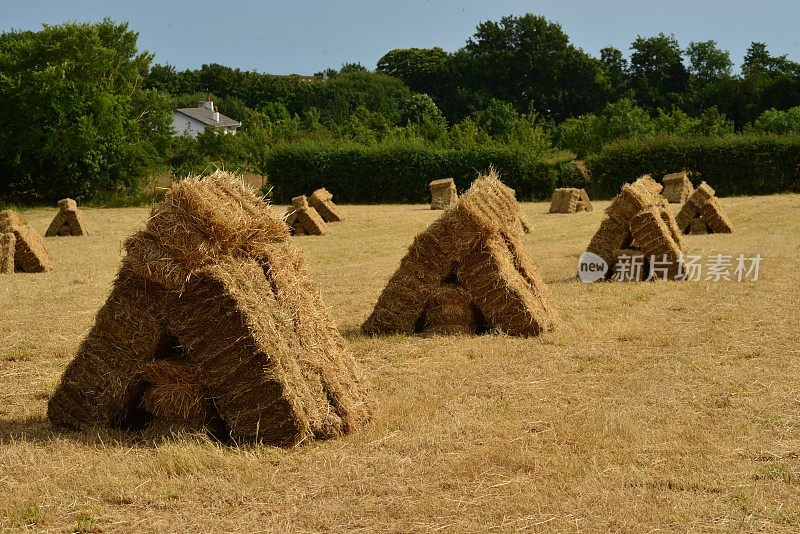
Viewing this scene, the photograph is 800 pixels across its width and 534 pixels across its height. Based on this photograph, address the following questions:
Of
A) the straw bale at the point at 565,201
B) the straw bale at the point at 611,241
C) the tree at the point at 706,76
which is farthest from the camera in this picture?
the tree at the point at 706,76

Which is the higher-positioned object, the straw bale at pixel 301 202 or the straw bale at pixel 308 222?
the straw bale at pixel 301 202

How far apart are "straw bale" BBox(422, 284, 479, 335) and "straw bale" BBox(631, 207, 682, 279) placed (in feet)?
18.7

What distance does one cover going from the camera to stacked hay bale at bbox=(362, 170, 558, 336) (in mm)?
11508

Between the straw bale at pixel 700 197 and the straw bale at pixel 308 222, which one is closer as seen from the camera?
the straw bale at pixel 700 197

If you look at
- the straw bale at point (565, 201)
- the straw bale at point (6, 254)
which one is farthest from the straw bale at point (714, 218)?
the straw bale at point (6, 254)

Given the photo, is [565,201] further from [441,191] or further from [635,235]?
[635,235]

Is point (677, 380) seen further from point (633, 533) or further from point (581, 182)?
point (581, 182)

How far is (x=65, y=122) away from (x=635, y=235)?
35777 mm

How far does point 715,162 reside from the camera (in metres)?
46.8

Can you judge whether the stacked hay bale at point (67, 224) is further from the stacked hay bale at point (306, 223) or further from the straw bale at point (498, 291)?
the straw bale at point (498, 291)

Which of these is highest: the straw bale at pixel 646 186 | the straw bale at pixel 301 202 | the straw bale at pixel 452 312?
the straw bale at pixel 646 186

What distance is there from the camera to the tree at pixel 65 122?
147ft

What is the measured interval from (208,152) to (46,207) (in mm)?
10425

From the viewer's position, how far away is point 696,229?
26.6 metres
